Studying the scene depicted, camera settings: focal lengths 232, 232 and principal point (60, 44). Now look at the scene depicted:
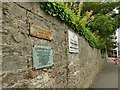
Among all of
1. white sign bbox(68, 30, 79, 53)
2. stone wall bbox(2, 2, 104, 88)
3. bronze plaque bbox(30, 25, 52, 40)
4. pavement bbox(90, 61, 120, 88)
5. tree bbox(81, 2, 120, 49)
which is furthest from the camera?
tree bbox(81, 2, 120, 49)

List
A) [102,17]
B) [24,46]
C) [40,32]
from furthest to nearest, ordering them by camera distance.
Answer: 1. [102,17]
2. [40,32]
3. [24,46]

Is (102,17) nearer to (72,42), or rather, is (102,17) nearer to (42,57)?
(72,42)

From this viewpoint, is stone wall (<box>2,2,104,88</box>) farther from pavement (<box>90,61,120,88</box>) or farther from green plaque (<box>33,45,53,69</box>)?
pavement (<box>90,61,120,88</box>)

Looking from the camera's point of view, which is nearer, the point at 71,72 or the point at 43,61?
the point at 43,61

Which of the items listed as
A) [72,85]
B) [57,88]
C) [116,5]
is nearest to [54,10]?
[57,88]

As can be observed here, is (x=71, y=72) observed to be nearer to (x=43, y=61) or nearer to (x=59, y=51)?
(x=59, y=51)

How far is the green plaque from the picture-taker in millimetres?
3694

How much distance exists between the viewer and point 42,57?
13.0 ft

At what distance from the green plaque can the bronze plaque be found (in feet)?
0.62

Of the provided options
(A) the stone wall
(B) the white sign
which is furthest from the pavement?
(A) the stone wall

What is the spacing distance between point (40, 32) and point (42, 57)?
1.40 ft

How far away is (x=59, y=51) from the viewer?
520 centimetres

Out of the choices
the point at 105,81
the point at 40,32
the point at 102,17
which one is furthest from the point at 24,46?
the point at 102,17

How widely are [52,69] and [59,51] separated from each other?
0.74 meters
